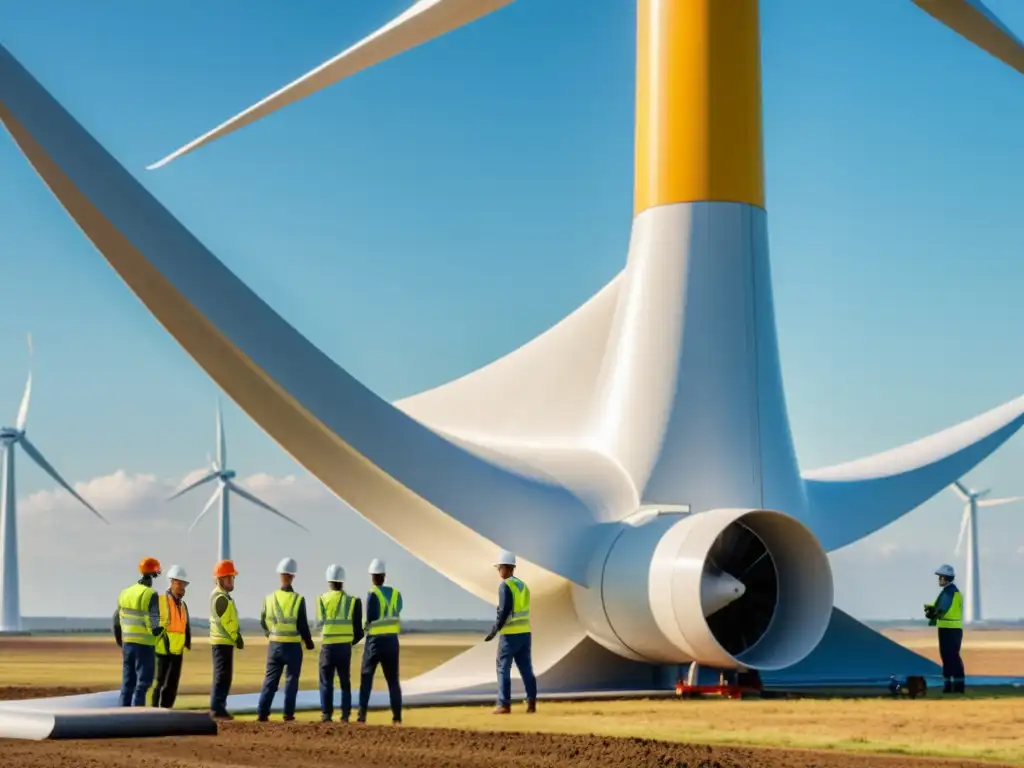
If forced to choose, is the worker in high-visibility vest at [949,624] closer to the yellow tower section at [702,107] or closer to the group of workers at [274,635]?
the yellow tower section at [702,107]

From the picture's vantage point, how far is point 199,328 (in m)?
19.0

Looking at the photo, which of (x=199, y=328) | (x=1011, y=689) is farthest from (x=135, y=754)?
(x=1011, y=689)

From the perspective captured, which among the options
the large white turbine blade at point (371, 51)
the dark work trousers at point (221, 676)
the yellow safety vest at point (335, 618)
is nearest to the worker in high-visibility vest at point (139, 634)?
the dark work trousers at point (221, 676)

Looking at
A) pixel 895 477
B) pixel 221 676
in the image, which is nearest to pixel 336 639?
pixel 221 676

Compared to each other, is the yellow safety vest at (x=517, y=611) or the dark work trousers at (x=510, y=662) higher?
the yellow safety vest at (x=517, y=611)

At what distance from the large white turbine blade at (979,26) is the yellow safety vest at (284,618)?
60.2 feet

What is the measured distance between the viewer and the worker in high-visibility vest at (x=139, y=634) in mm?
15938

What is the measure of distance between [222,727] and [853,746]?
6.21 meters

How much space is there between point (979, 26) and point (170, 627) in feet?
64.0

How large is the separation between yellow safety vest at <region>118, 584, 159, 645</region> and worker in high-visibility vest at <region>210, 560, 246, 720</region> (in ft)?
2.24

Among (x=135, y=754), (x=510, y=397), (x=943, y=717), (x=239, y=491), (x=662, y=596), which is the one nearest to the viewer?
(x=135, y=754)

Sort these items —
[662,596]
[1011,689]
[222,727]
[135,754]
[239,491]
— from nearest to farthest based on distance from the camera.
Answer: [135,754], [222,727], [662,596], [1011,689], [239,491]

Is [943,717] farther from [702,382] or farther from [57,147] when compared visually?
[57,147]

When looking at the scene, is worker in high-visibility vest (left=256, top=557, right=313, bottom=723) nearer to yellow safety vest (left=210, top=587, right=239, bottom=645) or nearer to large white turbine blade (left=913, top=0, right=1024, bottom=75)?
yellow safety vest (left=210, top=587, right=239, bottom=645)
